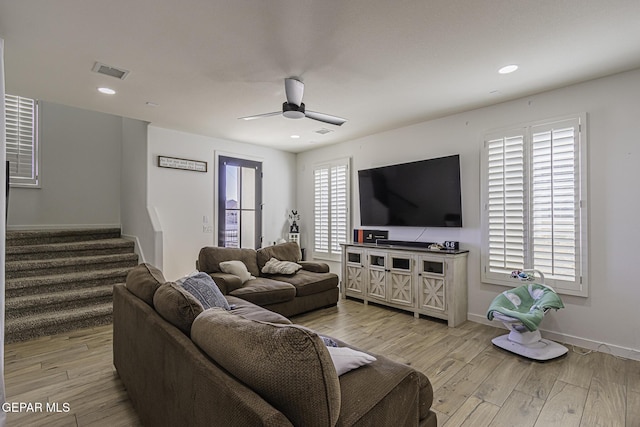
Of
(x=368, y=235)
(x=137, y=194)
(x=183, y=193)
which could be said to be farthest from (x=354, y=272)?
(x=137, y=194)

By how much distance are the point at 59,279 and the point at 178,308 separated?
3.40 meters

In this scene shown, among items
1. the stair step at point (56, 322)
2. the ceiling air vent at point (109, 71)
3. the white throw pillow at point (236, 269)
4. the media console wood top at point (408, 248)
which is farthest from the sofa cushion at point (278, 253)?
the ceiling air vent at point (109, 71)

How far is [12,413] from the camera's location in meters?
2.08

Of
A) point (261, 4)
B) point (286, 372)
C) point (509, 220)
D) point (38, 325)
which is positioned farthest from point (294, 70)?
point (38, 325)

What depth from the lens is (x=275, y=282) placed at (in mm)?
4051

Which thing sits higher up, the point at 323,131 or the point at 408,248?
the point at 323,131

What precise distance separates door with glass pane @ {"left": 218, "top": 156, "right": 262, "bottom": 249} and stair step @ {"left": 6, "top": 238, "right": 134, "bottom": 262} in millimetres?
1460

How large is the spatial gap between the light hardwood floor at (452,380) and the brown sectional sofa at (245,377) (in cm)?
64

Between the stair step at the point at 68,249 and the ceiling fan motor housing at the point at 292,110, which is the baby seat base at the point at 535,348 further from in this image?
the stair step at the point at 68,249

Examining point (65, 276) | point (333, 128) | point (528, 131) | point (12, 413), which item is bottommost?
point (12, 413)

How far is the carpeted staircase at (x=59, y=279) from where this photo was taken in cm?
340

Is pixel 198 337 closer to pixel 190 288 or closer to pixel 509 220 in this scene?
pixel 190 288

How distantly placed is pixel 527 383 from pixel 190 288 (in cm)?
268

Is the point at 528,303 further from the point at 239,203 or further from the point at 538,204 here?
the point at 239,203
